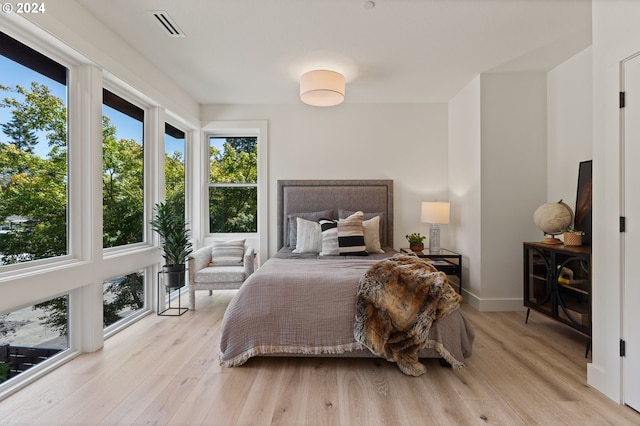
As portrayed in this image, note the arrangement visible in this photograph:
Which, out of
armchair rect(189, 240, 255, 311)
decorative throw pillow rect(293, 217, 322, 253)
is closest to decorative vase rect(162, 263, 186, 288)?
armchair rect(189, 240, 255, 311)

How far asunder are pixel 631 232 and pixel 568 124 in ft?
6.28

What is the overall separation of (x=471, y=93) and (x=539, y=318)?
2599 millimetres

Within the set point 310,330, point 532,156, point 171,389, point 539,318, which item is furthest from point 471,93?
point 171,389

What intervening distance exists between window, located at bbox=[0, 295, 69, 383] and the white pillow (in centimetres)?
284

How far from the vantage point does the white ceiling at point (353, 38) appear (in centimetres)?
244

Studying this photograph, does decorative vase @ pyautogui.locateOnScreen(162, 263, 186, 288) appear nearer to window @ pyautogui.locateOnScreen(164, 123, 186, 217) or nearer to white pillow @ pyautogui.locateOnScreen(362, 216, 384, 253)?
window @ pyautogui.locateOnScreen(164, 123, 186, 217)

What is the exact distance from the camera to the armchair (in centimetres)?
366

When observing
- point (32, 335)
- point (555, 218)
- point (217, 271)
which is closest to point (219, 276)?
point (217, 271)

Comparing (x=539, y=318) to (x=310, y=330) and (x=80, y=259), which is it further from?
(x=80, y=259)

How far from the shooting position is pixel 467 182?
3998 mm

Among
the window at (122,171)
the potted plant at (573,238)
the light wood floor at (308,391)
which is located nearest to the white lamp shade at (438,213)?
the potted plant at (573,238)

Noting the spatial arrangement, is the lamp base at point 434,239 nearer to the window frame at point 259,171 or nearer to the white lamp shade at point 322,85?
the white lamp shade at point 322,85

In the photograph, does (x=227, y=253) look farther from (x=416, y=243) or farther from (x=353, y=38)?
(x=353, y=38)

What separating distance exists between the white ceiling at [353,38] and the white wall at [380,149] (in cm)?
64
